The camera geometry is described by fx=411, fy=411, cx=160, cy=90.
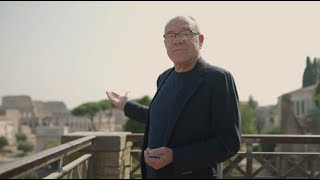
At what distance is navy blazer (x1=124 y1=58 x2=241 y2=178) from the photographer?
6.74 feet

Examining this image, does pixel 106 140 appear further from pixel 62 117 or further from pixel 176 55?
pixel 62 117

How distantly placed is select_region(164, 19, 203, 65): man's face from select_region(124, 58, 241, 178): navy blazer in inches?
4.4

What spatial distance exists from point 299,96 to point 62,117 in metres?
74.8

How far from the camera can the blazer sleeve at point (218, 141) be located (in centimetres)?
205

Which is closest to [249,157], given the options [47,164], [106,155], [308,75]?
[106,155]

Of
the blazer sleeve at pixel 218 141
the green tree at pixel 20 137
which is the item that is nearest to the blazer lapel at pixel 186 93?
the blazer sleeve at pixel 218 141

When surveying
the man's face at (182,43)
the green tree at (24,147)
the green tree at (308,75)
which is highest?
the green tree at (308,75)

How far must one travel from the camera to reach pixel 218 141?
2.05 m

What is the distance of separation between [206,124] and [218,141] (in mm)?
122

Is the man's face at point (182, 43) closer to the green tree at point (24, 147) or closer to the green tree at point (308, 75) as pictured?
the green tree at point (308, 75)

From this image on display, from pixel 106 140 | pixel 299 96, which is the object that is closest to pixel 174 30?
pixel 106 140

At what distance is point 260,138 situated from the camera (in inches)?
193

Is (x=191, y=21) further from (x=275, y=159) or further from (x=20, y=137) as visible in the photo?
(x=20, y=137)

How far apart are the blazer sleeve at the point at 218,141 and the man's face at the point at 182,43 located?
0.28m
